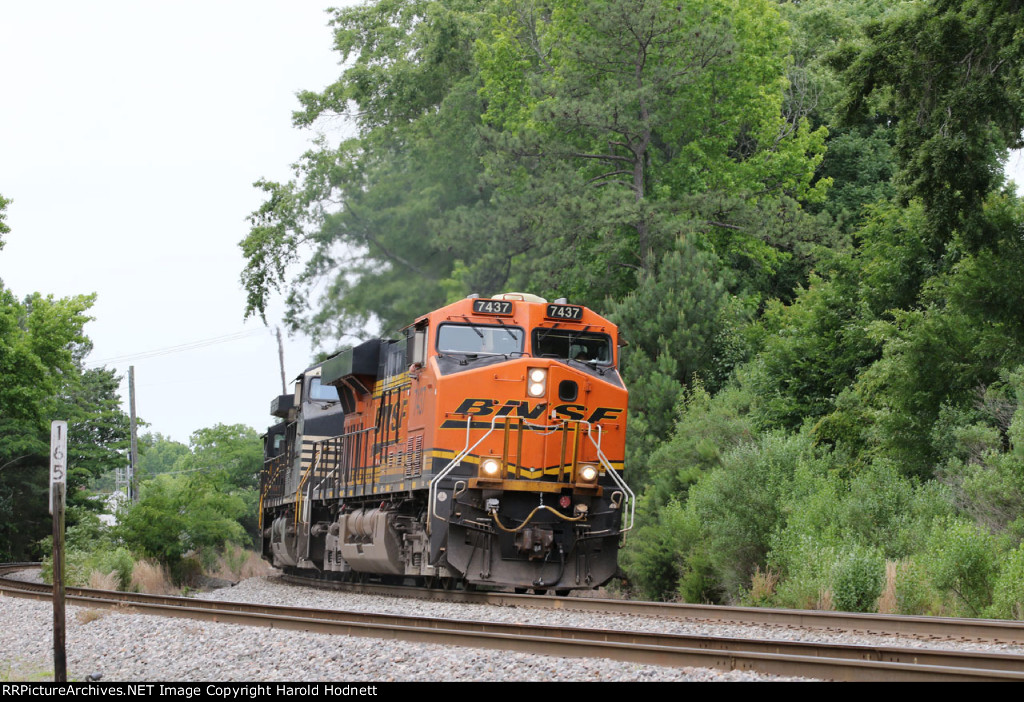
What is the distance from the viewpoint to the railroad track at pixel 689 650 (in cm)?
727

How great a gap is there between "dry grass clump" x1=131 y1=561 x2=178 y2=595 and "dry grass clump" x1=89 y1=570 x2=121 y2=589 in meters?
0.83

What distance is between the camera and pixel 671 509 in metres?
18.6

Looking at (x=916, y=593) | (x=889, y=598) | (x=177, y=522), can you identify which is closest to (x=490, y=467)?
(x=889, y=598)

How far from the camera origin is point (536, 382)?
14906mm

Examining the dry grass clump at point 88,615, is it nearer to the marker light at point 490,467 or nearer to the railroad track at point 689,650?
the railroad track at point 689,650

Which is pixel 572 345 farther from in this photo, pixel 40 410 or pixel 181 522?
pixel 40 410

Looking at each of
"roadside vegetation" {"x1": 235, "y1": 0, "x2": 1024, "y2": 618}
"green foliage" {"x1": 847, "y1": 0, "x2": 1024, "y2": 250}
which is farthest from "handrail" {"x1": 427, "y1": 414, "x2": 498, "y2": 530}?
→ "green foliage" {"x1": 847, "y1": 0, "x2": 1024, "y2": 250}

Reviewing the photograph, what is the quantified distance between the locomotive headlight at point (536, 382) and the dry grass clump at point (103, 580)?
36.1ft

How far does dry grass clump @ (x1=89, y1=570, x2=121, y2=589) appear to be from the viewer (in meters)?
21.2

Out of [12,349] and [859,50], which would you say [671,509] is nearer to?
[859,50]

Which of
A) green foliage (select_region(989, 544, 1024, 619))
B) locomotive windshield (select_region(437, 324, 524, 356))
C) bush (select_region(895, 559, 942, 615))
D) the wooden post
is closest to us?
the wooden post

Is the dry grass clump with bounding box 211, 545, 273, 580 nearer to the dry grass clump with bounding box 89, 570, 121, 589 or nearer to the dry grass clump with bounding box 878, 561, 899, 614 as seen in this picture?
the dry grass clump with bounding box 89, 570, 121, 589

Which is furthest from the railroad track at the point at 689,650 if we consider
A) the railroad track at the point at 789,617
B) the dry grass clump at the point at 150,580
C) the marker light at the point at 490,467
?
the dry grass clump at the point at 150,580
